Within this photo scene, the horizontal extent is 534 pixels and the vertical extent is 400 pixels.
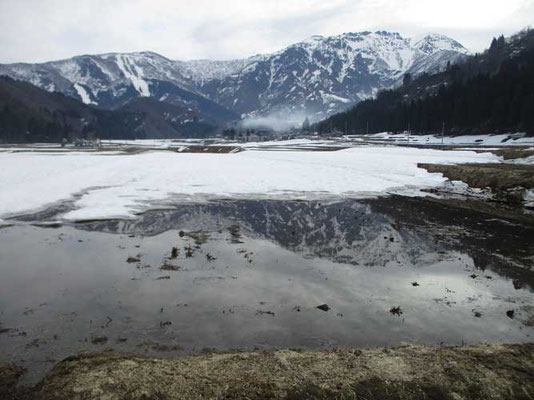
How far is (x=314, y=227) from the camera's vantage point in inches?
893

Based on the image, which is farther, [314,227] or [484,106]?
[484,106]

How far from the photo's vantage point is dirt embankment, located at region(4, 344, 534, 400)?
7.29 m

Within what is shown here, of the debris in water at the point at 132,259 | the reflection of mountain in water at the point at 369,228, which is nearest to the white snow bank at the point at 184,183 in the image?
the reflection of mountain in water at the point at 369,228

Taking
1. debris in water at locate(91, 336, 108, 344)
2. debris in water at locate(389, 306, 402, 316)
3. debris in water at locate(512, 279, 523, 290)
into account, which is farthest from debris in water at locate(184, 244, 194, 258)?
debris in water at locate(512, 279, 523, 290)

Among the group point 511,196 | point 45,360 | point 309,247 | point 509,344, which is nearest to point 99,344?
point 45,360

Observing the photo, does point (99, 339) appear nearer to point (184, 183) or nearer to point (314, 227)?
point (314, 227)

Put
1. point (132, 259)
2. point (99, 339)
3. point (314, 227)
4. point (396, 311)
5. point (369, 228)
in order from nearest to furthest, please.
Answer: point (99, 339) < point (396, 311) < point (132, 259) < point (369, 228) < point (314, 227)

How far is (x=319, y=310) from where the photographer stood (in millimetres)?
11711

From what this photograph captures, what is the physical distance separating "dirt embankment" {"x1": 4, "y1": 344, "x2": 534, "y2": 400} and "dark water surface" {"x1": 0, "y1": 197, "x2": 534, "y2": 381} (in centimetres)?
89

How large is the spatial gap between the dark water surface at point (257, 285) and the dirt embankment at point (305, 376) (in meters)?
0.89

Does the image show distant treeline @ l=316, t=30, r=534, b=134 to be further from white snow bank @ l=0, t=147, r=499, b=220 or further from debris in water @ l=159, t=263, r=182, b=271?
debris in water @ l=159, t=263, r=182, b=271

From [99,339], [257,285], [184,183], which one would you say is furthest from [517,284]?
[184,183]

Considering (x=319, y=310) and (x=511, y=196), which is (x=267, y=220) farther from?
(x=511, y=196)

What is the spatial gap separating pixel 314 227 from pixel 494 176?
19437mm
